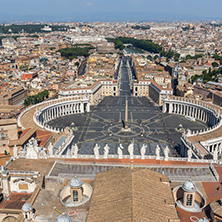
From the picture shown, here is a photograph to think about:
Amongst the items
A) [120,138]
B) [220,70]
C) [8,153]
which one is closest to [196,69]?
[220,70]

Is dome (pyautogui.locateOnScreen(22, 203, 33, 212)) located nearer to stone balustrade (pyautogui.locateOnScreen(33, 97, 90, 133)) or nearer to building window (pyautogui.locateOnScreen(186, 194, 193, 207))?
building window (pyautogui.locateOnScreen(186, 194, 193, 207))

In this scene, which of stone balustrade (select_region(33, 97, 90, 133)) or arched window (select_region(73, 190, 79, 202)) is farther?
stone balustrade (select_region(33, 97, 90, 133))

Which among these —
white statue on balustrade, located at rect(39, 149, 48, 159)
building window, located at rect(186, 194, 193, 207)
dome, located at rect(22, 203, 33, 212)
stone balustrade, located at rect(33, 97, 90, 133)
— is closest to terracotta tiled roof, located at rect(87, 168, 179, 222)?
building window, located at rect(186, 194, 193, 207)

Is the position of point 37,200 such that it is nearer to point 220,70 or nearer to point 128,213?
point 128,213

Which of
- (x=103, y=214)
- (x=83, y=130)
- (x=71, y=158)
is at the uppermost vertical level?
(x=103, y=214)

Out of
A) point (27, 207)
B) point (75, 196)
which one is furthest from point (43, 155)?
point (27, 207)

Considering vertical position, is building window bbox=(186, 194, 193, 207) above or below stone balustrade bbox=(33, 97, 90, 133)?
above

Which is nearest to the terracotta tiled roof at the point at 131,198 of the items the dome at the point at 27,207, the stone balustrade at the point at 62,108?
the dome at the point at 27,207

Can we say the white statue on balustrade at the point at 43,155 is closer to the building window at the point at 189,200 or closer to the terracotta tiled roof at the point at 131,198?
the terracotta tiled roof at the point at 131,198

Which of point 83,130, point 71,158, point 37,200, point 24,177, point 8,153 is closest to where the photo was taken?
point 37,200
